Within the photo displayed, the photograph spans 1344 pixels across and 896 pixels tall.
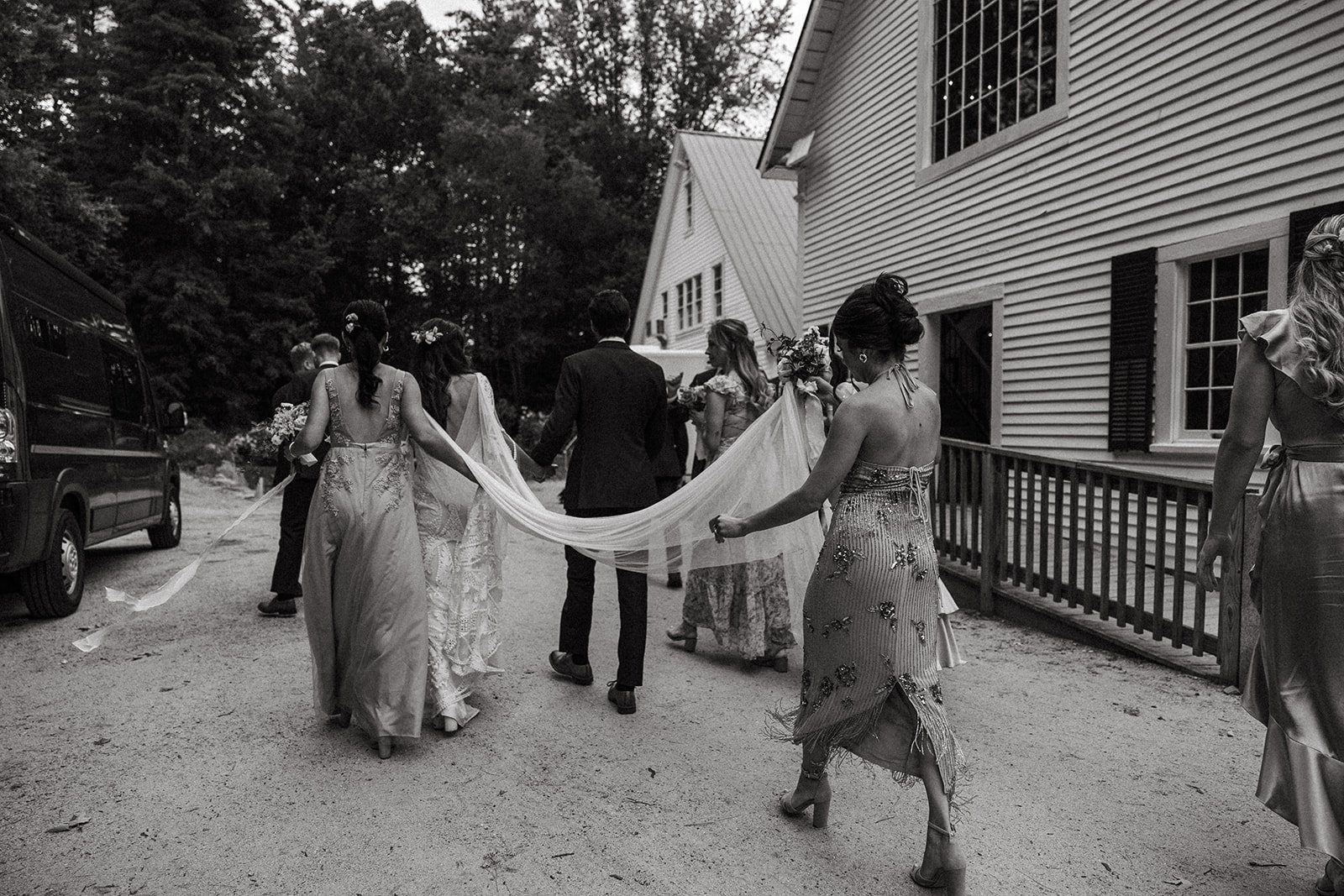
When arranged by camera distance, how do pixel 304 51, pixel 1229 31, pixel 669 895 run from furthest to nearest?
pixel 304 51 → pixel 1229 31 → pixel 669 895

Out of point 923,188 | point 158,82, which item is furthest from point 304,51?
point 923,188

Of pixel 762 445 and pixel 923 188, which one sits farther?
pixel 923 188

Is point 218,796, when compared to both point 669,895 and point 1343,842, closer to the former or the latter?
point 669,895

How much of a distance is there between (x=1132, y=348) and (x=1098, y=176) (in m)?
1.73

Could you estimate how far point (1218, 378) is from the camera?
291 inches

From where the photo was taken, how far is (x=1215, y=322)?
7.42 metres

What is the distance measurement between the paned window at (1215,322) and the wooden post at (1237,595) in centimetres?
287

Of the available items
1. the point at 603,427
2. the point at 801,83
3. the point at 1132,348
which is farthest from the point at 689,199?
the point at 603,427

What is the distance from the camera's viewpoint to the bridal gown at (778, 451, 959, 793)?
2.97m

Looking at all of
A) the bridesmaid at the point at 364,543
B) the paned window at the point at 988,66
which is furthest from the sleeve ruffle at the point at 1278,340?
the paned window at the point at 988,66

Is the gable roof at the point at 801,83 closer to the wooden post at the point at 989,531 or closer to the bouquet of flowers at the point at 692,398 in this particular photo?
the wooden post at the point at 989,531

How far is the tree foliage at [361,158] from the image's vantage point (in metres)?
25.8

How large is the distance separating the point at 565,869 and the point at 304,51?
38.0 meters

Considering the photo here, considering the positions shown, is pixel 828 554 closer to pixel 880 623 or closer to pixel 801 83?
pixel 880 623
